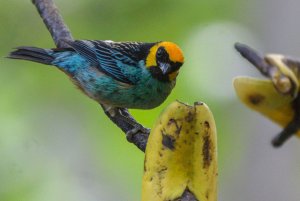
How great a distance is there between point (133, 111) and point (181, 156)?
253cm

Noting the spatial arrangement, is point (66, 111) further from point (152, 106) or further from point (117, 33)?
point (152, 106)

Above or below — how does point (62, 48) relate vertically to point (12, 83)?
above

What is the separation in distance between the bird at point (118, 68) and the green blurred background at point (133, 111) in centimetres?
61

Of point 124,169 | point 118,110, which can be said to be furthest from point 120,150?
point 118,110

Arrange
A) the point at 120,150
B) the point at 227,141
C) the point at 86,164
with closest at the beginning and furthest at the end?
the point at 120,150 → the point at 86,164 → the point at 227,141

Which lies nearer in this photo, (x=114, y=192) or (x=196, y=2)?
(x=114, y=192)

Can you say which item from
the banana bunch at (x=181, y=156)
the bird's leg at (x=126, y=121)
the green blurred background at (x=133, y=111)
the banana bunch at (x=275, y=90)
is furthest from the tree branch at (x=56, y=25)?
the banana bunch at (x=275, y=90)

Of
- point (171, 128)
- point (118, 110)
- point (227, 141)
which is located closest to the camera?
point (171, 128)

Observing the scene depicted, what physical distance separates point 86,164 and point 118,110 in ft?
6.26

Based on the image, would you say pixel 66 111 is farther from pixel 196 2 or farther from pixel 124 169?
pixel 196 2

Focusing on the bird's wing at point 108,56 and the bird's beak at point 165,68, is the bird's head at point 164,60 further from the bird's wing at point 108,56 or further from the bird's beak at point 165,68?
the bird's wing at point 108,56

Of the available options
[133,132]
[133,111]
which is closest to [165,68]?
[133,132]

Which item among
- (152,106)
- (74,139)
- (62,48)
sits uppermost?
(62,48)

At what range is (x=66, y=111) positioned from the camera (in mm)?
5758
